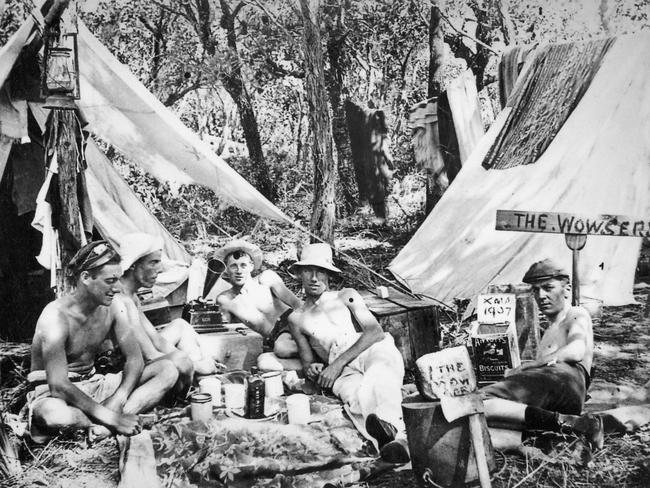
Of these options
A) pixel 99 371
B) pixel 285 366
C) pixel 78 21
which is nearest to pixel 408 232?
pixel 285 366

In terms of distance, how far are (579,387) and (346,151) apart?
2.03m

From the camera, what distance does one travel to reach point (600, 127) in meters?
4.38

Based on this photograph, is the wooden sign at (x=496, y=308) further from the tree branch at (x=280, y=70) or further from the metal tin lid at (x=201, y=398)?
the tree branch at (x=280, y=70)

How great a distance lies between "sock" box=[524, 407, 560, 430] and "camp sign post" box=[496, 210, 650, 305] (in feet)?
2.60

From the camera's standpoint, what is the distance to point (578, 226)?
3816 mm

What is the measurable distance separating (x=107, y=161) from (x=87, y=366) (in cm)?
145

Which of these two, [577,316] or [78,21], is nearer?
[577,316]

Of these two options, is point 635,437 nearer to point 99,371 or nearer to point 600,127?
point 600,127

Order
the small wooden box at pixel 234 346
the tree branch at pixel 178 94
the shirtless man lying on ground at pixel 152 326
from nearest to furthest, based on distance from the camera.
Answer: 1. the shirtless man lying on ground at pixel 152 326
2. the small wooden box at pixel 234 346
3. the tree branch at pixel 178 94

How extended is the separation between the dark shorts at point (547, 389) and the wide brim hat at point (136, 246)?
2039 millimetres

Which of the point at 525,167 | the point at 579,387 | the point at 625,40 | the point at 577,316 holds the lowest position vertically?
the point at 579,387

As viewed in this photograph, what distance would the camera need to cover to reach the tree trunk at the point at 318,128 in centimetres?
428

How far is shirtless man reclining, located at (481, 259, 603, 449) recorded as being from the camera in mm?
3285

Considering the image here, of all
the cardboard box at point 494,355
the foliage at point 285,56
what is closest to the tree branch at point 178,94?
the foliage at point 285,56
